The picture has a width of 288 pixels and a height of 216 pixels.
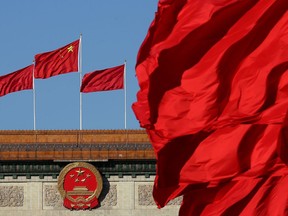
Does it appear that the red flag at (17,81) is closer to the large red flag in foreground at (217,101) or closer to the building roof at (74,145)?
the building roof at (74,145)

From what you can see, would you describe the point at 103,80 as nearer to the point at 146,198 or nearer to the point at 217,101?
the point at 146,198

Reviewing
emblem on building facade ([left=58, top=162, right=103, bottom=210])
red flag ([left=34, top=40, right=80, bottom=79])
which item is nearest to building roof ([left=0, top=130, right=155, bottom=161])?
emblem on building facade ([left=58, top=162, right=103, bottom=210])

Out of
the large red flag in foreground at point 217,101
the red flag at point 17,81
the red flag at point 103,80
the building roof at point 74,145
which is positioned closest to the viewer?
the large red flag in foreground at point 217,101

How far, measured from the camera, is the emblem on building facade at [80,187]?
45.7 metres

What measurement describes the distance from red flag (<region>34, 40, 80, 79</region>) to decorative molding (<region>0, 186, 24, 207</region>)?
211 inches

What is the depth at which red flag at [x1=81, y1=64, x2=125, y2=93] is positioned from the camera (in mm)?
49938

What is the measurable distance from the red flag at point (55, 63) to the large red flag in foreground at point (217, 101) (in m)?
30.3

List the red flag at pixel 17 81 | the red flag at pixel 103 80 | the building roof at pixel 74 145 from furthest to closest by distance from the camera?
the red flag at pixel 103 80
the red flag at pixel 17 81
the building roof at pixel 74 145

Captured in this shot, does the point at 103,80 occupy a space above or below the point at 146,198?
above

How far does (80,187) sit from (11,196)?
8.56 ft

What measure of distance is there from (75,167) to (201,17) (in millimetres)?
27556

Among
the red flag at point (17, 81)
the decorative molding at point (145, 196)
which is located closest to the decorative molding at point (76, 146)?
the decorative molding at point (145, 196)

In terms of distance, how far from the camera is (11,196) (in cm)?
4612

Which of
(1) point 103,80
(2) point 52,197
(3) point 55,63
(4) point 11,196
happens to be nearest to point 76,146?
(2) point 52,197
